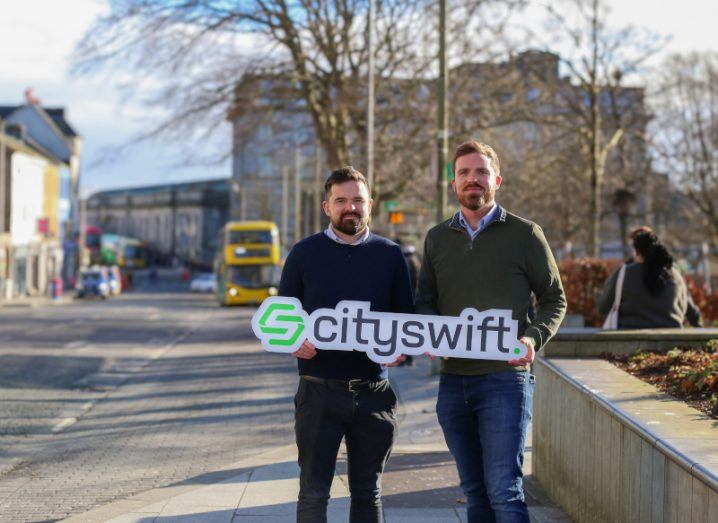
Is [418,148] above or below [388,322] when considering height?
above

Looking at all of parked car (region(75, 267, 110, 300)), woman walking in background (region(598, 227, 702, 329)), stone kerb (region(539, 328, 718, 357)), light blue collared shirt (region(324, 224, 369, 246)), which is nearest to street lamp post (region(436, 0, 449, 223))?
woman walking in background (region(598, 227, 702, 329))

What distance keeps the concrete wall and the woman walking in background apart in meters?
1.47

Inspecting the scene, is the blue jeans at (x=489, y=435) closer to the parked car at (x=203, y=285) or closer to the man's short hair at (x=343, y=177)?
the man's short hair at (x=343, y=177)

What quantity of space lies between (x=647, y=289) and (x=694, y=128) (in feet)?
152

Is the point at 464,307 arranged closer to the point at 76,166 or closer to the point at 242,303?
the point at 242,303

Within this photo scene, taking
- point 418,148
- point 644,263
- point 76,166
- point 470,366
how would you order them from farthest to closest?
point 76,166 < point 418,148 < point 644,263 < point 470,366

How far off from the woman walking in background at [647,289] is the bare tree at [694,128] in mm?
40050

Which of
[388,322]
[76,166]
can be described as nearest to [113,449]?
[388,322]

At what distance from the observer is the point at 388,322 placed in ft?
16.4

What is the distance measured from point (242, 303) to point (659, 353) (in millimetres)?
41165

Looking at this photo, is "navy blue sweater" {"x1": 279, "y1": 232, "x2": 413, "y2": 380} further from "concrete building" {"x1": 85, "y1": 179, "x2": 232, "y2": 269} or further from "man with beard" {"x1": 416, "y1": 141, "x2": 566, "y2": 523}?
"concrete building" {"x1": 85, "y1": 179, "x2": 232, "y2": 269}

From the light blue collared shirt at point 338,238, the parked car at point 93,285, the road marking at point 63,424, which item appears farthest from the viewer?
the parked car at point 93,285

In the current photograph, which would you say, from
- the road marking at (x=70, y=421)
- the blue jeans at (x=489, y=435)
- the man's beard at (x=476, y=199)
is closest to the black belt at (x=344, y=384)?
the blue jeans at (x=489, y=435)

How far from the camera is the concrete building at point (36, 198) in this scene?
65.8 metres
